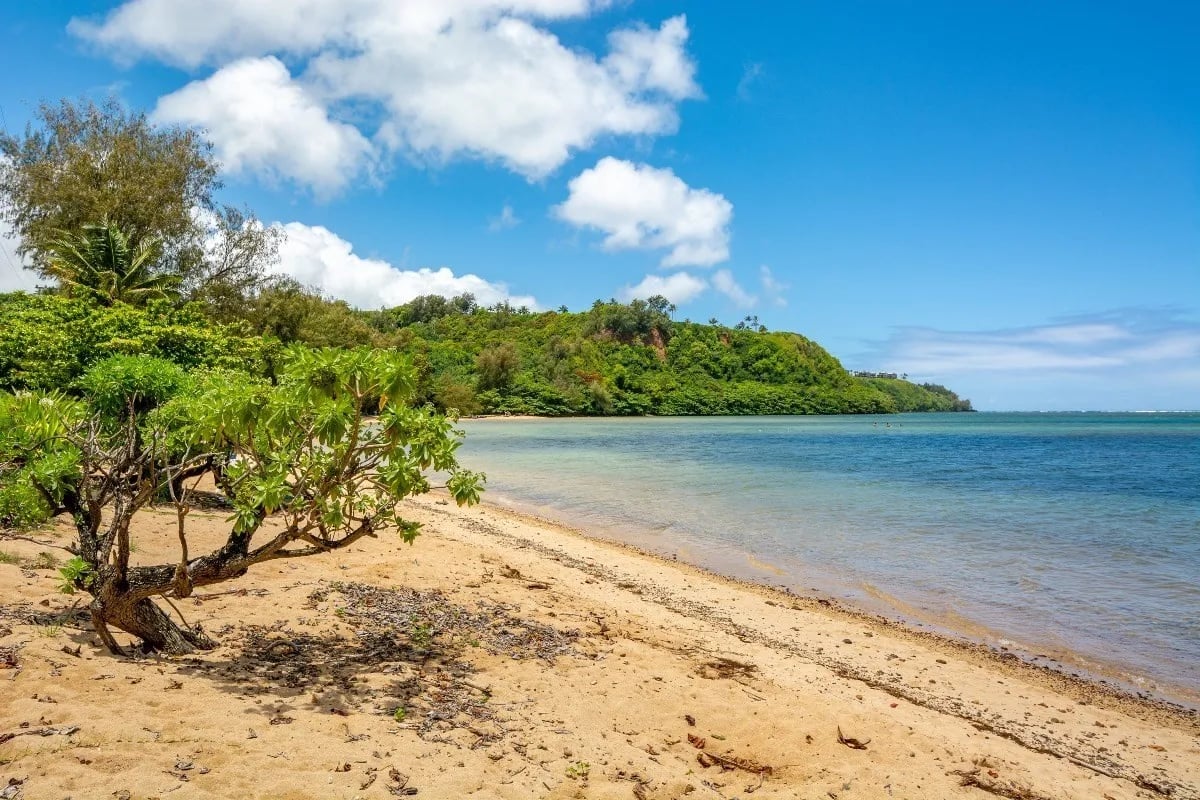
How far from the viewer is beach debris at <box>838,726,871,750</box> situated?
5.37 metres

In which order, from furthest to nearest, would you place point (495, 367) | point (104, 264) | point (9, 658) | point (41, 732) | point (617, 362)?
point (617, 362)
point (495, 367)
point (104, 264)
point (9, 658)
point (41, 732)

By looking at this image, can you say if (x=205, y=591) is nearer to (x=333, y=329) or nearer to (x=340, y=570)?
(x=340, y=570)

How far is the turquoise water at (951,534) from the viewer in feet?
31.3

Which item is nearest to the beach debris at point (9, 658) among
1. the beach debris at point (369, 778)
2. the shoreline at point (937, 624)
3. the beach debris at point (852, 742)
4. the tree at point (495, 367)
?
the beach debris at point (369, 778)

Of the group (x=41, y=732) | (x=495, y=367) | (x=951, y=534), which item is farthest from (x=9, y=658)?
(x=495, y=367)

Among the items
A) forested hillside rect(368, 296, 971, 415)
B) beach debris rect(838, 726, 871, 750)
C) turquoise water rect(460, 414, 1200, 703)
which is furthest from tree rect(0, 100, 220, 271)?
forested hillside rect(368, 296, 971, 415)

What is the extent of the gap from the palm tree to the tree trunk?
18914 millimetres

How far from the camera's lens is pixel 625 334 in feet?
379

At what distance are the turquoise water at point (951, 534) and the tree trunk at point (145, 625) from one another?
339 inches

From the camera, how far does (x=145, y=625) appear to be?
5324mm

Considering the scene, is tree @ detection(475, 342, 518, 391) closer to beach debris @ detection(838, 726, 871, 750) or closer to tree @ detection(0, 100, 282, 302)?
tree @ detection(0, 100, 282, 302)

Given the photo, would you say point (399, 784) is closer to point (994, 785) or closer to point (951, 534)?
point (994, 785)

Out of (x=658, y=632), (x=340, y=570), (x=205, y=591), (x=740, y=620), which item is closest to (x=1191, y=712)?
(x=740, y=620)

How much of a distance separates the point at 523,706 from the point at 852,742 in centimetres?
253
